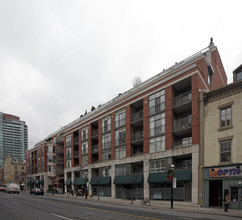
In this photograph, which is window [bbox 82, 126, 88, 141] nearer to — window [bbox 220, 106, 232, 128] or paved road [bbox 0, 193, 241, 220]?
paved road [bbox 0, 193, 241, 220]

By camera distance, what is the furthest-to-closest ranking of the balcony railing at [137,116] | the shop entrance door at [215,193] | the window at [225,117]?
the balcony railing at [137,116] < the shop entrance door at [215,193] < the window at [225,117]

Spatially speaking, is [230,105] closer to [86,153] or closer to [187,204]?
[187,204]

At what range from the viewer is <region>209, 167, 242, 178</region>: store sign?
24.7 meters

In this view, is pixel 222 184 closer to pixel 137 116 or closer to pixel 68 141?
pixel 137 116

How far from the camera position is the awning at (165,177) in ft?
99.0

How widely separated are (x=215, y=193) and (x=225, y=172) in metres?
4.36

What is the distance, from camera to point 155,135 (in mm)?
36375

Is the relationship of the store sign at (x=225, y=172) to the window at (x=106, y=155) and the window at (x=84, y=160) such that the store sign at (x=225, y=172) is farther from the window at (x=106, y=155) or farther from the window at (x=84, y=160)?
the window at (x=84, y=160)

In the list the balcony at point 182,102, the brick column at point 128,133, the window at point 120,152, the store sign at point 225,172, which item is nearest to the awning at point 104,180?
the window at point 120,152

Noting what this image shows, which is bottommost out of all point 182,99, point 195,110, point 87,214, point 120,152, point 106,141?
point 87,214

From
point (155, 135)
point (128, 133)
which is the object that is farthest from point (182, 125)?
point (128, 133)

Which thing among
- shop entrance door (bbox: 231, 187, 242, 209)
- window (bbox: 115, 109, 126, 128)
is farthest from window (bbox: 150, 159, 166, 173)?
shop entrance door (bbox: 231, 187, 242, 209)

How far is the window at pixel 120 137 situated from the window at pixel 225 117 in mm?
19109

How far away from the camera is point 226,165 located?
25609 mm
